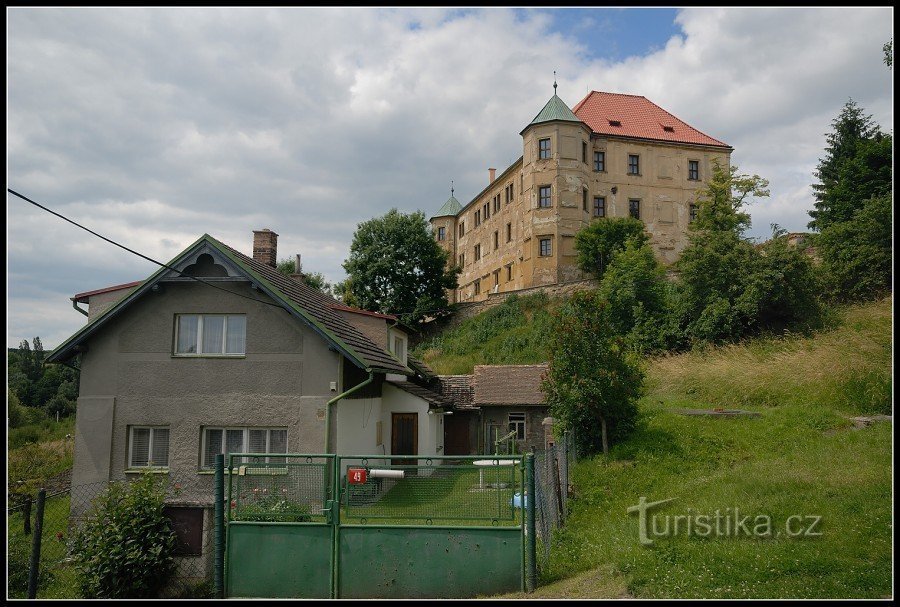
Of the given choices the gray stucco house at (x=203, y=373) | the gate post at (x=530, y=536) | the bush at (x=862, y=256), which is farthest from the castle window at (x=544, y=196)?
the gate post at (x=530, y=536)

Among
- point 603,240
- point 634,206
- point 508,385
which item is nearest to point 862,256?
point 603,240

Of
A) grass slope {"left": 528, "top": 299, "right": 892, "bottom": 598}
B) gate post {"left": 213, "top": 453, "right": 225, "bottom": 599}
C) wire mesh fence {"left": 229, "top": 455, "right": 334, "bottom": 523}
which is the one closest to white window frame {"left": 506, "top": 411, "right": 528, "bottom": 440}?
grass slope {"left": 528, "top": 299, "right": 892, "bottom": 598}

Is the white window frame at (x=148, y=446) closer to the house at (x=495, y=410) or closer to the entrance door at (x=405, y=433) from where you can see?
the entrance door at (x=405, y=433)

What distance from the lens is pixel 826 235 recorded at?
105ft

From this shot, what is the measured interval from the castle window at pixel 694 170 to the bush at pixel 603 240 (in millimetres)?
10362

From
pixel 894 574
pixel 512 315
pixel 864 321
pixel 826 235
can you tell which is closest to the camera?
pixel 894 574

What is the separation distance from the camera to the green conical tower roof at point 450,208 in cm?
7038

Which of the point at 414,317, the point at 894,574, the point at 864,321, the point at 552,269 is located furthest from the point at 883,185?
the point at 894,574

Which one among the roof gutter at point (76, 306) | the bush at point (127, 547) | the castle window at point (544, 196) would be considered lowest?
the bush at point (127, 547)

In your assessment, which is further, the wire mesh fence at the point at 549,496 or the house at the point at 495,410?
the house at the point at 495,410

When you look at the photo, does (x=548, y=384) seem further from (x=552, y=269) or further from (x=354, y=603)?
(x=552, y=269)

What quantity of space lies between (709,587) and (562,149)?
42.7 meters

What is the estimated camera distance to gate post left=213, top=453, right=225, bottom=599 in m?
10.0

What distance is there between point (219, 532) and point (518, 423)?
1949 cm
